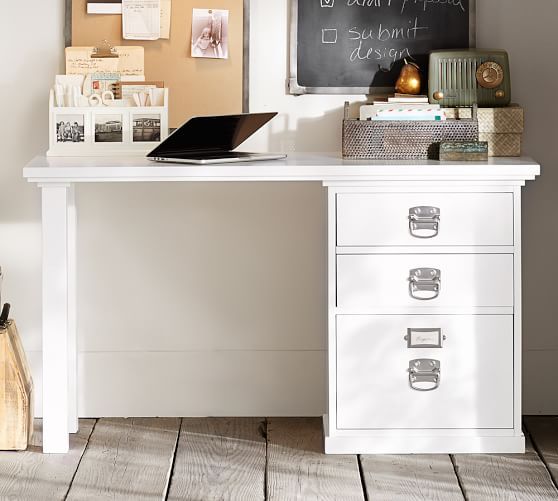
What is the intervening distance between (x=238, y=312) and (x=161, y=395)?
14.2 inches

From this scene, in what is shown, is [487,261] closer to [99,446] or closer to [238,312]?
[238,312]

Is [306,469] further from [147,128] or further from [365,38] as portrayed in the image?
[365,38]

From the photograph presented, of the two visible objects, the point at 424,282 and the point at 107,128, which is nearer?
the point at 424,282

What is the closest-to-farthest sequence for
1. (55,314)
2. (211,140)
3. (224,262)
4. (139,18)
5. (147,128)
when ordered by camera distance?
1. (55,314)
2. (211,140)
3. (147,128)
4. (139,18)
5. (224,262)

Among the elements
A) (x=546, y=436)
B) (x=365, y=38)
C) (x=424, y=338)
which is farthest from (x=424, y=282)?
(x=365, y=38)

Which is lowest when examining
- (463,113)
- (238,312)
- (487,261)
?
(238,312)

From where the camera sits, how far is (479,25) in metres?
3.03

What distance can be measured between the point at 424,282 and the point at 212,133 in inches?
28.2

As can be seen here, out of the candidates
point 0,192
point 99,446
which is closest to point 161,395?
point 99,446

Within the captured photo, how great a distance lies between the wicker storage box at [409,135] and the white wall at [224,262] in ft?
0.88

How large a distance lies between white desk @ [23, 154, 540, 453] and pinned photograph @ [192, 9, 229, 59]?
48cm

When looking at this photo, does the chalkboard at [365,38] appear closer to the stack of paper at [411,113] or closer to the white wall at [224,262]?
the white wall at [224,262]

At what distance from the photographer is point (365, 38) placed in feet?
9.93

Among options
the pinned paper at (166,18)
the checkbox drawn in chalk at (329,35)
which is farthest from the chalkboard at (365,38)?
the pinned paper at (166,18)
